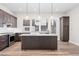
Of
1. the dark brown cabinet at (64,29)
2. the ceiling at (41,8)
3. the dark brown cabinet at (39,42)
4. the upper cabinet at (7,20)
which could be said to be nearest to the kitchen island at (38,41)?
the dark brown cabinet at (39,42)

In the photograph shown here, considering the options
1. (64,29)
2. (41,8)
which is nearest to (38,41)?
(41,8)

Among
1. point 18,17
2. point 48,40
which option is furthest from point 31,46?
point 18,17

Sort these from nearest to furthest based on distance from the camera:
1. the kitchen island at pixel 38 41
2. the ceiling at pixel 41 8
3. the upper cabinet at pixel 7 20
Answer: the kitchen island at pixel 38 41 → the upper cabinet at pixel 7 20 → the ceiling at pixel 41 8

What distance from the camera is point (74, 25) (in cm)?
783

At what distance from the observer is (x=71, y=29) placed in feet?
26.9

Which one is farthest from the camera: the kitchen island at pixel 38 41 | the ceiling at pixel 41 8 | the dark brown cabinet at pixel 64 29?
the dark brown cabinet at pixel 64 29

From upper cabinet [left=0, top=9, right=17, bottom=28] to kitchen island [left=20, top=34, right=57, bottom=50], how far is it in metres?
1.51

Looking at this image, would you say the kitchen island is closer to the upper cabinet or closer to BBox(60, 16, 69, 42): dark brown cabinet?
the upper cabinet

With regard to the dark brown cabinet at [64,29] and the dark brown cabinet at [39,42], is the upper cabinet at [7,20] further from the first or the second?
the dark brown cabinet at [64,29]

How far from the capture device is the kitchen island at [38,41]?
6145mm

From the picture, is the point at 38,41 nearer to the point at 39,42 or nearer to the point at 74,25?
the point at 39,42

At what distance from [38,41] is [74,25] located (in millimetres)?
2917

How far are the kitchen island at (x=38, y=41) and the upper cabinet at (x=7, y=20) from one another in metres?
1.51

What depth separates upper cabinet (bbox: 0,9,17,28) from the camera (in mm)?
6818
